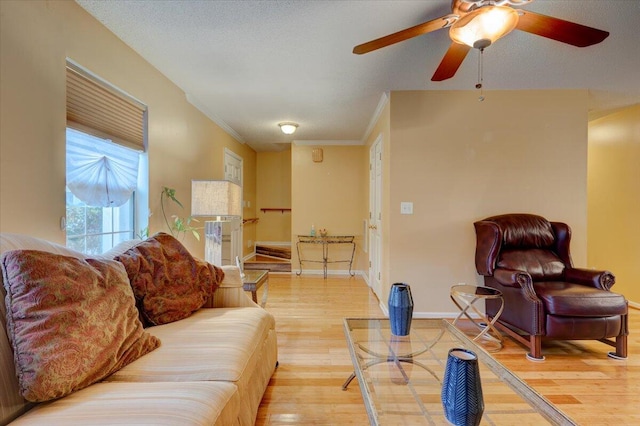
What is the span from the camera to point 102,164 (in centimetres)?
202

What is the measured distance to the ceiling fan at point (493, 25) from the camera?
148 centimetres

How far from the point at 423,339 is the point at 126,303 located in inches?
61.0

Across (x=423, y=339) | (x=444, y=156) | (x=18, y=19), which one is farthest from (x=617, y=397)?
(x=18, y=19)

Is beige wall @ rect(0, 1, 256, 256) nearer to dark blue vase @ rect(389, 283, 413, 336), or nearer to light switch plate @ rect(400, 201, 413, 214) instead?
dark blue vase @ rect(389, 283, 413, 336)

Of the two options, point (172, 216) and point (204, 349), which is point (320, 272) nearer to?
point (172, 216)

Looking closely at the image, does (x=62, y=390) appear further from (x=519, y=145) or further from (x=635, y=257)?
(x=635, y=257)

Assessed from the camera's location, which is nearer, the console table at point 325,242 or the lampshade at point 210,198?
the lampshade at point 210,198

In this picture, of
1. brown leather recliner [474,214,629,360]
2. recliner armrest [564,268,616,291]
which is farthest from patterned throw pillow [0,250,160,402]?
recliner armrest [564,268,616,291]

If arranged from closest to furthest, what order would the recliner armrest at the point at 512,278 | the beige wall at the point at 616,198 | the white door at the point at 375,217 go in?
the recliner armrest at the point at 512,278
the beige wall at the point at 616,198
the white door at the point at 375,217

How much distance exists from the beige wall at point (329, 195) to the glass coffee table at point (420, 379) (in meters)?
3.33

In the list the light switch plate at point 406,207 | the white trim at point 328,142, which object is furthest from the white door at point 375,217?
the white trim at point 328,142

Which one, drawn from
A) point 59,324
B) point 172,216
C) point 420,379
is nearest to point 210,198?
point 172,216

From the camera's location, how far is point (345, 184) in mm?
5223

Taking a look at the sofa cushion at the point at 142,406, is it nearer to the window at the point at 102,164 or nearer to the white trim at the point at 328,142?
the window at the point at 102,164
